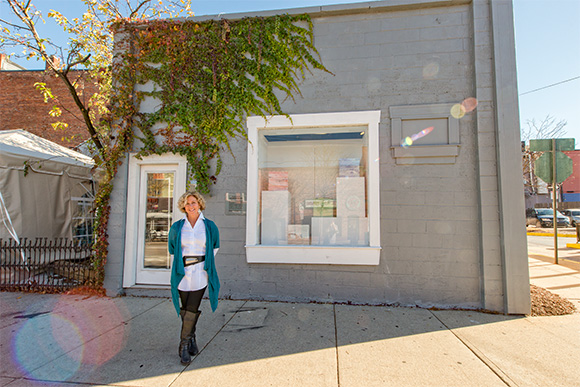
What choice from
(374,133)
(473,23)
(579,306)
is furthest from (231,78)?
(579,306)

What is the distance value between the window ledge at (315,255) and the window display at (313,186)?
0.26m

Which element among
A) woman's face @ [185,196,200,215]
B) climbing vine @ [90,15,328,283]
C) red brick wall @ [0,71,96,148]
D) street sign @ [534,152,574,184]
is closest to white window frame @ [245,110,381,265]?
climbing vine @ [90,15,328,283]

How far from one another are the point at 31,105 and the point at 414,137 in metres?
20.9

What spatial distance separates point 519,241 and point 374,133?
2.77 meters

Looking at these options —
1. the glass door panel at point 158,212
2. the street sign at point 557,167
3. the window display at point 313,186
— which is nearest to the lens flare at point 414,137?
the window display at point 313,186

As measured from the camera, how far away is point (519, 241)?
186 inches

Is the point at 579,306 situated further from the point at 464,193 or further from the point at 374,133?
the point at 374,133

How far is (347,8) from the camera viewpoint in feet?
17.7

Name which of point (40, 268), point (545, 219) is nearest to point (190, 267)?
point (40, 268)

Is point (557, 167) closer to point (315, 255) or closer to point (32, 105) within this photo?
point (315, 255)

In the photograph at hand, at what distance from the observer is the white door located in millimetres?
5742

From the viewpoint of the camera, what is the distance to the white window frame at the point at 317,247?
5145mm

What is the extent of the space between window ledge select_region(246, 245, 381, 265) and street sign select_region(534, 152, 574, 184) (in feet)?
20.4

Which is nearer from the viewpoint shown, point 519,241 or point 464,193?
point 519,241
